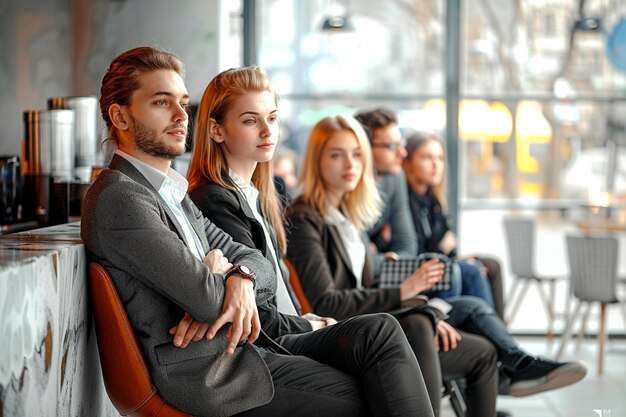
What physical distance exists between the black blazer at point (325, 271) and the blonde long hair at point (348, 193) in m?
0.10

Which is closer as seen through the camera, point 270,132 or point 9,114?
point 270,132

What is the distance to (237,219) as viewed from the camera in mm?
2926

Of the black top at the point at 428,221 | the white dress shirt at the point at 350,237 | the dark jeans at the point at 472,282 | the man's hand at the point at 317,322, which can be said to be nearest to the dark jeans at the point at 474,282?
the dark jeans at the point at 472,282

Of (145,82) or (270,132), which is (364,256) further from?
(145,82)

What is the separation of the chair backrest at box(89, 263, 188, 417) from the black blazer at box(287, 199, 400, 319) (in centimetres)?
117

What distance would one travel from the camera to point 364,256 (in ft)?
12.8

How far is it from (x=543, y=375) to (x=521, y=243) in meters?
3.34

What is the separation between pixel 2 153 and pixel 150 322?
2820mm

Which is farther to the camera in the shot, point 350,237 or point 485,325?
point 485,325

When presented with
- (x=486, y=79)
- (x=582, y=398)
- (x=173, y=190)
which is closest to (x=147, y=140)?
(x=173, y=190)

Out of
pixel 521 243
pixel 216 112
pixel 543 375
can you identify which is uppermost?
pixel 216 112

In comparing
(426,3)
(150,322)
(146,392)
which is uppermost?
(426,3)

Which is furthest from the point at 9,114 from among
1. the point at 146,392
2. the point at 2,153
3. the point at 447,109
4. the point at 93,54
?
the point at 447,109

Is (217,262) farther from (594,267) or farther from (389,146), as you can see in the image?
(594,267)
